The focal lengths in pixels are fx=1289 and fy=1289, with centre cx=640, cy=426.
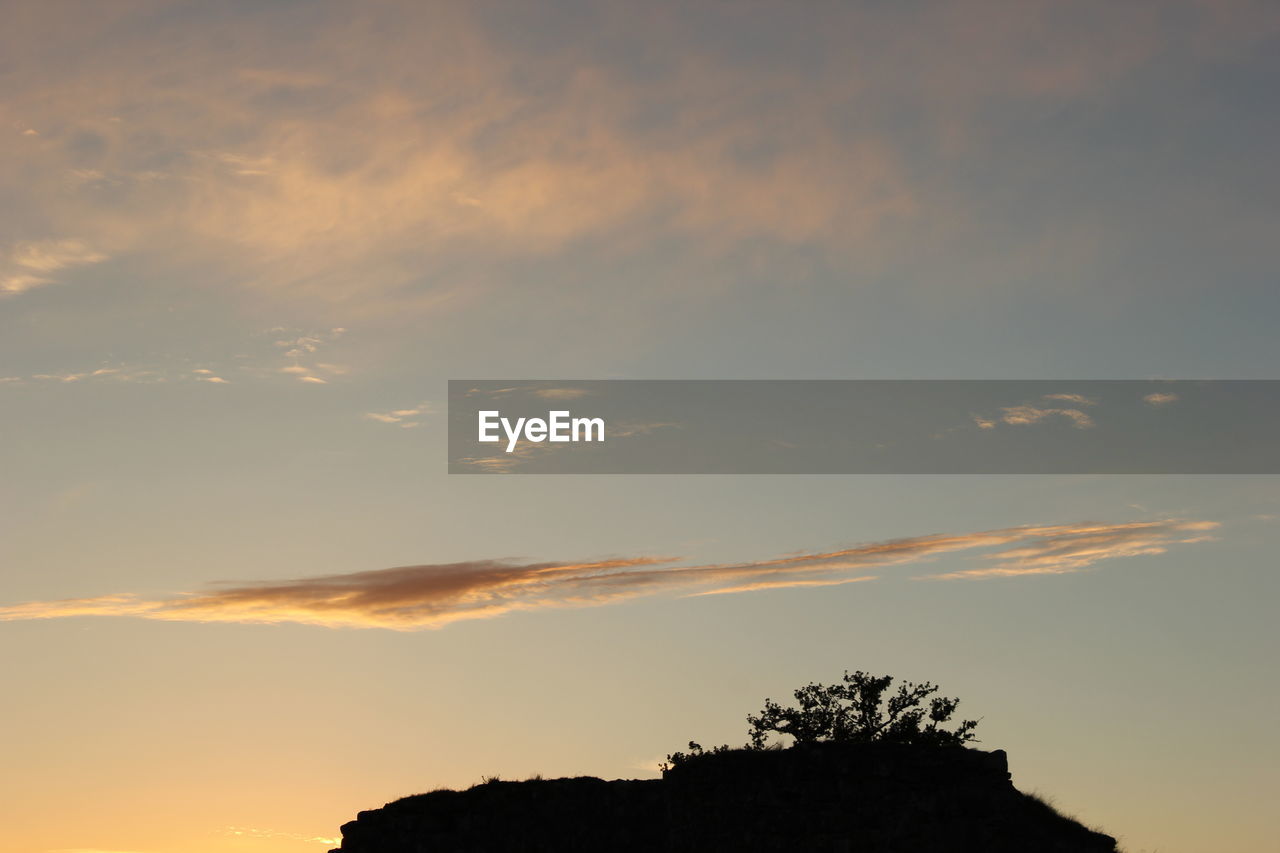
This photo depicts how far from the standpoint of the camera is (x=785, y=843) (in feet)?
138

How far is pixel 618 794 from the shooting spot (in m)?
45.3

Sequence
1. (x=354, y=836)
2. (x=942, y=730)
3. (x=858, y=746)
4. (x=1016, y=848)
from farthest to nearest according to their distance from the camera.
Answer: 1. (x=942, y=730)
2. (x=354, y=836)
3. (x=858, y=746)
4. (x=1016, y=848)

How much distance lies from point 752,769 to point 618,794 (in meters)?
4.95

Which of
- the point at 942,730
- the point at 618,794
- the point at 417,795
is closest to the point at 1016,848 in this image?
the point at 618,794

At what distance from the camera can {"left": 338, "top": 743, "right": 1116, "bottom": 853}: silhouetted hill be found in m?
40.7

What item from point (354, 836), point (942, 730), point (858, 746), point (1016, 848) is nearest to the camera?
point (1016, 848)

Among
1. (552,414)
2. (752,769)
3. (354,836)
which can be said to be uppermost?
(552,414)

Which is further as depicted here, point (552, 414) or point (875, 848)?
point (552, 414)

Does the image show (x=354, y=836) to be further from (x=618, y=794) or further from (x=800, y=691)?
(x=800, y=691)

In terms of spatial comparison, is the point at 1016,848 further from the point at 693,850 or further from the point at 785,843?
the point at 693,850

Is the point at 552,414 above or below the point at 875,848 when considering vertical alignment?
above

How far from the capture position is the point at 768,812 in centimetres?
4284

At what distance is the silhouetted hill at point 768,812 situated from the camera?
40656 mm

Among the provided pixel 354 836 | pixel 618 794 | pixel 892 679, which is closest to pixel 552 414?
pixel 618 794
